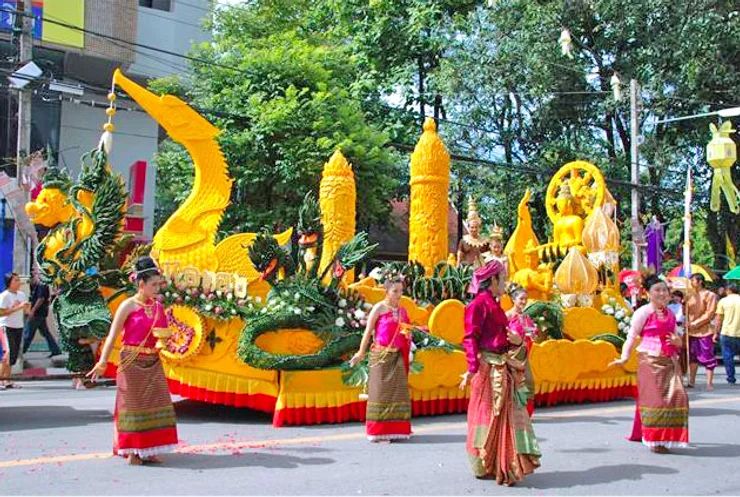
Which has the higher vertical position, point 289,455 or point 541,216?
point 541,216

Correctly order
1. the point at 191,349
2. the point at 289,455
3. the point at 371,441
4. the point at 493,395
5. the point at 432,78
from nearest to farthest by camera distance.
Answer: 1. the point at 493,395
2. the point at 289,455
3. the point at 371,441
4. the point at 191,349
5. the point at 432,78

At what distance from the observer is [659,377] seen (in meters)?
6.46

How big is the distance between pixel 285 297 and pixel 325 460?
6.66 feet

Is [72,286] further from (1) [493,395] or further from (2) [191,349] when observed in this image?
(1) [493,395]

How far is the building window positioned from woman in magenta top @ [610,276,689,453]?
19.7m

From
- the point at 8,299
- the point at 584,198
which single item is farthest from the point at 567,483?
the point at 8,299

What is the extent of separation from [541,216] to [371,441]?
1754 cm

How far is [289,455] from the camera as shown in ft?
20.0

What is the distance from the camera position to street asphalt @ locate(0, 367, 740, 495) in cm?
514

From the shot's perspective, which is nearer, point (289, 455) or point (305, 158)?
point (289, 455)

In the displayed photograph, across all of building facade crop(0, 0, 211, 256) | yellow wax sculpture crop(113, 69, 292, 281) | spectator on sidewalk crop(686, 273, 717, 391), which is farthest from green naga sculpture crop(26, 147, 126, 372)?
building facade crop(0, 0, 211, 256)

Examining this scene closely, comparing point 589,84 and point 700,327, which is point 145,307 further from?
point 589,84

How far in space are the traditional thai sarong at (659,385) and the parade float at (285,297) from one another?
2005 millimetres

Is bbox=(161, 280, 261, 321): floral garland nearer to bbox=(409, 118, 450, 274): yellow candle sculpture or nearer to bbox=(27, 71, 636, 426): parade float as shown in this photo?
bbox=(27, 71, 636, 426): parade float
